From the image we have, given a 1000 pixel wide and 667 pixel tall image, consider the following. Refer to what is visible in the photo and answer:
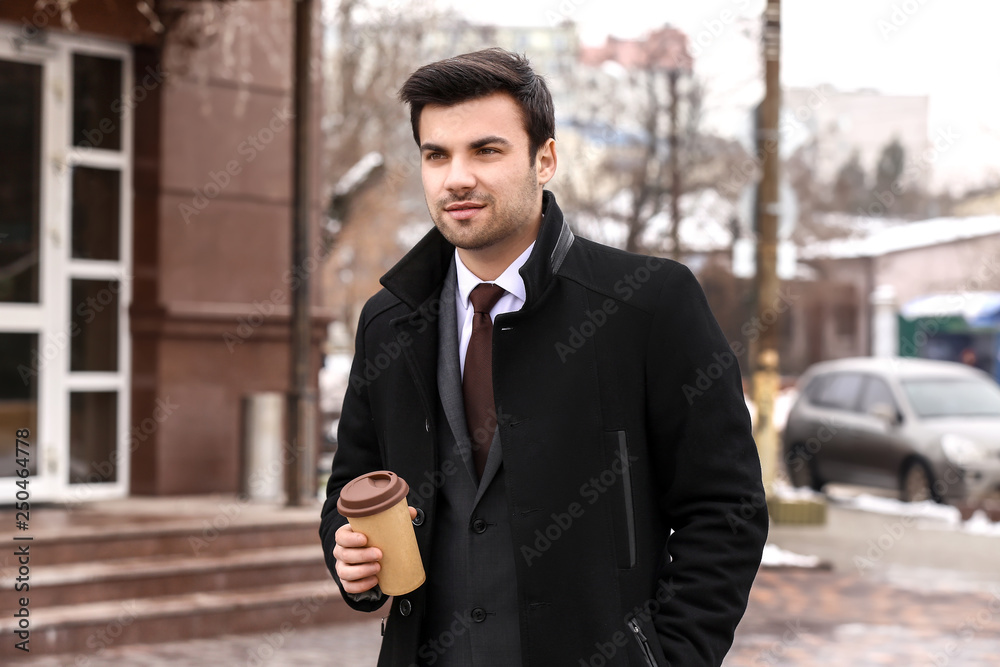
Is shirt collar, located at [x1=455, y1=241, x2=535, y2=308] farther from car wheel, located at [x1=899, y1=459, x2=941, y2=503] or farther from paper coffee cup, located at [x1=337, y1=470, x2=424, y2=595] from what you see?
car wheel, located at [x1=899, y1=459, x2=941, y2=503]

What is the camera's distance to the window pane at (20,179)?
28.2 feet

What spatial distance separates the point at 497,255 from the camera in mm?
2459

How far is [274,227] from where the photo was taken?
972cm

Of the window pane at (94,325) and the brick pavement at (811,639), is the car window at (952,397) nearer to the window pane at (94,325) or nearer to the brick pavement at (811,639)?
the brick pavement at (811,639)

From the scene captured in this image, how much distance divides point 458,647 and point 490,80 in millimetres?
Result: 1085

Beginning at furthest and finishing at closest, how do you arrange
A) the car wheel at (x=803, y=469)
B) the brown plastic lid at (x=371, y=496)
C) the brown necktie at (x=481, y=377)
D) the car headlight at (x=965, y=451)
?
the car wheel at (x=803, y=469) < the car headlight at (x=965, y=451) < the brown necktie at (x=481, y=377) < the brown plastic lid at (x=371, y=496)

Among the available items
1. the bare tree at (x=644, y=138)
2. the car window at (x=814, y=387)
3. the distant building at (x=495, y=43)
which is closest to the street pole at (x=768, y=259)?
the car window at (x=814, y=387)

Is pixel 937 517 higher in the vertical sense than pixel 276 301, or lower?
lower

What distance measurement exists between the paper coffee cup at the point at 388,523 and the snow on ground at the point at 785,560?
7660mm

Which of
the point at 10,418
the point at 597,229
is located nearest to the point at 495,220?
the point at 10,418

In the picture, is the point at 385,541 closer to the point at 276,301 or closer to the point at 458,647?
the point at 458,647

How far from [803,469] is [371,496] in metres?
13.8

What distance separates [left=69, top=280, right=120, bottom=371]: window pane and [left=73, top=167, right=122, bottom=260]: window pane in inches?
9.7

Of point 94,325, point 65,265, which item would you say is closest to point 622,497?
point 65,265
